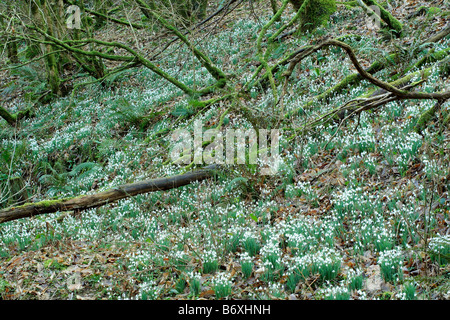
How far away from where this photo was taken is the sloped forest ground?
3.66 m

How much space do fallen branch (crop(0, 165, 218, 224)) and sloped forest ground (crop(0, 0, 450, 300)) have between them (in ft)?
0.74

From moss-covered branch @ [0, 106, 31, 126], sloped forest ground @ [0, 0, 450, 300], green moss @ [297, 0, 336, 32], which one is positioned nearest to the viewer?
sloped forest ground @ [0, 0, 450, 300]

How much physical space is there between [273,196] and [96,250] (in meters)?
2.65

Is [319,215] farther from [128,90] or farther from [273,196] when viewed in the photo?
[128,90]

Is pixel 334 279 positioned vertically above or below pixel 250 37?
below

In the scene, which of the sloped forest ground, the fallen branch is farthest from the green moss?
the fallen branch

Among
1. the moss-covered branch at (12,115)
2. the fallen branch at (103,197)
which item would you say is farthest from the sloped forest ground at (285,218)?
the moss-covered branch at (12,115)

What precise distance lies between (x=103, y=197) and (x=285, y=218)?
2.88 m

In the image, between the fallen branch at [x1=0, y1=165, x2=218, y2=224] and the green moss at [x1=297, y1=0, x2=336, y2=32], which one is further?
the green moss at [x1=297, y1=0, x2=336, y2=32]

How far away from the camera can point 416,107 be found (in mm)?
6027

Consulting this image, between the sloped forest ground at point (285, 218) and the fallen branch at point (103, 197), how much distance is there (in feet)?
0.74

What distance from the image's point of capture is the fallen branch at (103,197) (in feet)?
17.5

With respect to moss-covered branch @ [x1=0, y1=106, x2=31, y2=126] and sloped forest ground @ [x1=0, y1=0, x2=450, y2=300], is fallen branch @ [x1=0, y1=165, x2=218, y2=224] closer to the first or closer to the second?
sloped forest ground @ [x1=0, y1=0, x2=450, y2=300]
